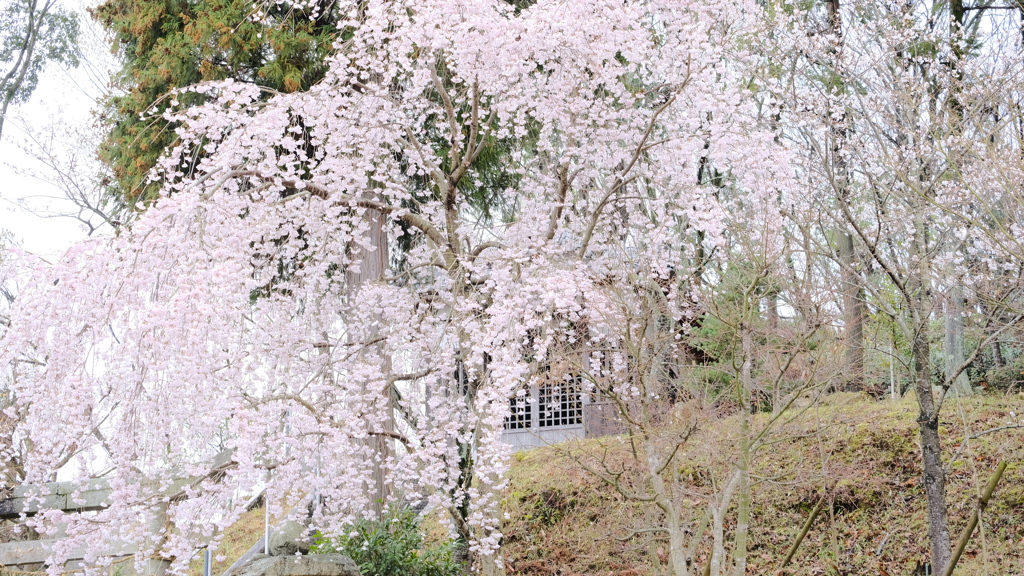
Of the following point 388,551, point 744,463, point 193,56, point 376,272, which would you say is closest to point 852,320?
point 744,463

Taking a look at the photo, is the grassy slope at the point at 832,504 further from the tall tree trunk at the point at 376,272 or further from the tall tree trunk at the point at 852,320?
the tall tree trunk at the point at 376,272

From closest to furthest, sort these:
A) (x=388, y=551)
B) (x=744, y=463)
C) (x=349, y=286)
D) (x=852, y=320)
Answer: (x=744, y=463) → (x=388, y=551) → (x=852, y=320) → (x=349, y=286)

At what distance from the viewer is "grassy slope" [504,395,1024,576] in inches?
269

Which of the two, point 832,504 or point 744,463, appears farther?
point 832,504

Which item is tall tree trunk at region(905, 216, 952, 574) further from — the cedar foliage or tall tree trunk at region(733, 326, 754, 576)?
the cedar foliage

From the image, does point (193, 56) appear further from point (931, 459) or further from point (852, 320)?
point (931, 459)

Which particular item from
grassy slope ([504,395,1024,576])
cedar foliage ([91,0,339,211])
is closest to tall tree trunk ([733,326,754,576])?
grassy slope ([504,395,1024,576])

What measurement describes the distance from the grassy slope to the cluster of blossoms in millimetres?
1312

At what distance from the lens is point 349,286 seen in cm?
797

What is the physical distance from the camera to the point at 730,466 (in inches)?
270

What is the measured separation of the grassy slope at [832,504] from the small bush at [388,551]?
123 cm

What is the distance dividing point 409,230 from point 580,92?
2913 millimetres

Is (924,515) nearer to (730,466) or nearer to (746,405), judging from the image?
(730,466)

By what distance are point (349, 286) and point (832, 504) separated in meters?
4.75
